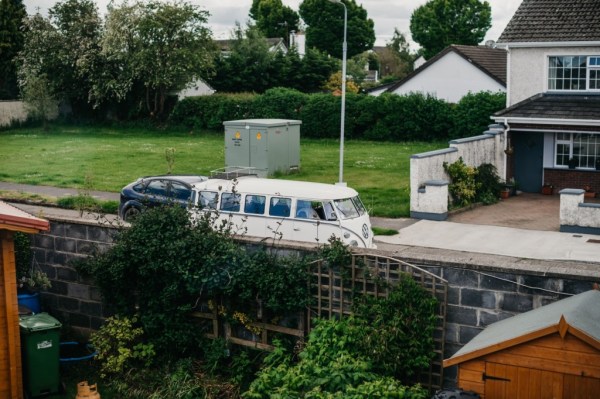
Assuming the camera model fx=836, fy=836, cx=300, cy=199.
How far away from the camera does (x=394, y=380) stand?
34.2 feet

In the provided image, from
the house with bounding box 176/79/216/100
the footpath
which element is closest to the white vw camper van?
the footpath

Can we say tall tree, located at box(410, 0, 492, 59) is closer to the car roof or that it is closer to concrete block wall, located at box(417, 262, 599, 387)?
the car roof

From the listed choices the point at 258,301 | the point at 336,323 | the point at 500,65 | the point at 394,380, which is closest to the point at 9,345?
the point at 258,301

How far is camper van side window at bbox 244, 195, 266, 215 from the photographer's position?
18.0 meters

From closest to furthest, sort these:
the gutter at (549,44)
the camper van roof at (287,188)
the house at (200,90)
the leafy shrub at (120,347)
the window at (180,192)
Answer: the leafy shrub at (120,347)
the camper van roof at (287,188)
the window at (180,192)
the gutter at (549,44)
the house at (200,90)

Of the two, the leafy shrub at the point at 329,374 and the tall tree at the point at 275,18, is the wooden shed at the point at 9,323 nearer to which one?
the leafy shrub at the point at 329,374

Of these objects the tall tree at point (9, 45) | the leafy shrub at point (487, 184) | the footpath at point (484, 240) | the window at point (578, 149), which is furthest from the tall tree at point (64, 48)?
the window at point (578, 149)

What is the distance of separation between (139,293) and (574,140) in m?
19.4

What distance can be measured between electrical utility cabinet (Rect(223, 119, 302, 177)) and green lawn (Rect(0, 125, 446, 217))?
1.05 meters

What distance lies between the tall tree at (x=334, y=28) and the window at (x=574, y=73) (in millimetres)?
75504

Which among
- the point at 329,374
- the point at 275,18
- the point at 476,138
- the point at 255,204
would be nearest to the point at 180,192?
the point at 255,204

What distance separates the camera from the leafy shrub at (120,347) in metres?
12.8

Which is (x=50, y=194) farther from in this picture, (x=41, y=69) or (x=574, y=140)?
(x=41, y=69)

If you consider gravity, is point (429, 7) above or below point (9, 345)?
above
